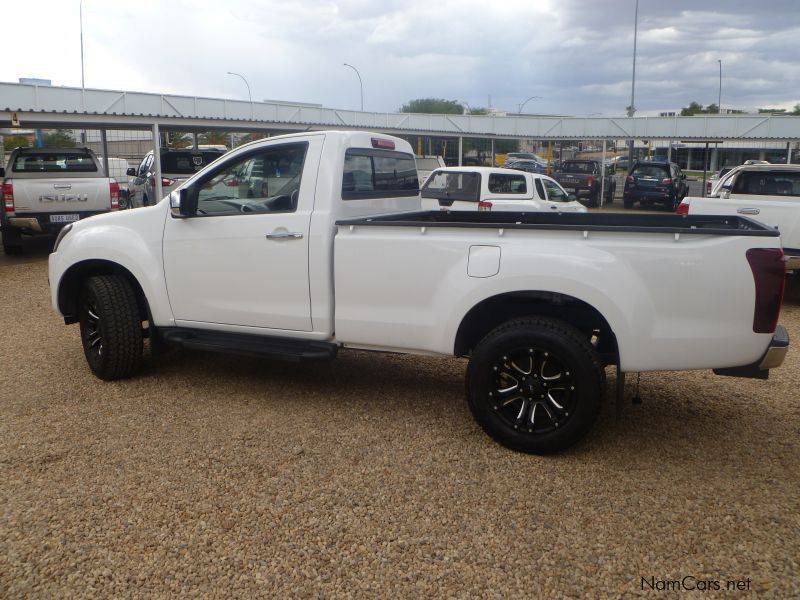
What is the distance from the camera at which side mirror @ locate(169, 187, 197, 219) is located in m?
5.14

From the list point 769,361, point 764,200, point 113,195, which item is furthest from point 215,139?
point 769,361

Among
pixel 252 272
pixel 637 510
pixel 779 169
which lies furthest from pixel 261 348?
pixel 779 169

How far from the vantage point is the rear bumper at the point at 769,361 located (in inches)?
156

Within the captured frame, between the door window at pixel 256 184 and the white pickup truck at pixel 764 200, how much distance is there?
5.33 meters

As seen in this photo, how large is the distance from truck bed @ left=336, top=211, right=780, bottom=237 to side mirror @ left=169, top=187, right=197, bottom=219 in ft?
4.07

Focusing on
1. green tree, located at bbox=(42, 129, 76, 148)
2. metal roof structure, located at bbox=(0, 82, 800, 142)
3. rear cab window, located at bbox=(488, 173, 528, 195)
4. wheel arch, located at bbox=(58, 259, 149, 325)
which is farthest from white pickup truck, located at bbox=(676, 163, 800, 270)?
green tree, located at bbox=(42, 129, 76, 148)

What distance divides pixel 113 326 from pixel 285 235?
1.70 m

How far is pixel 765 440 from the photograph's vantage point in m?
4.62

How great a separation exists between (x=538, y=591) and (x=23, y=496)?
2.74 meters

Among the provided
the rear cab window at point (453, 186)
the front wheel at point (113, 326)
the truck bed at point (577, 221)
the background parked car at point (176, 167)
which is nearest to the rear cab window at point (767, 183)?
the rear cab window at point (453, 186)

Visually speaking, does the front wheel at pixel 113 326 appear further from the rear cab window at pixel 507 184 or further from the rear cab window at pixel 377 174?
the rear cab window at pixel 507 184

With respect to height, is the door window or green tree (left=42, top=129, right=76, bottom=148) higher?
green tree (left=42, top=129, right=76, bottom=148)

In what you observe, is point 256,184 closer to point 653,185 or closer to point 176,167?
point 176,167

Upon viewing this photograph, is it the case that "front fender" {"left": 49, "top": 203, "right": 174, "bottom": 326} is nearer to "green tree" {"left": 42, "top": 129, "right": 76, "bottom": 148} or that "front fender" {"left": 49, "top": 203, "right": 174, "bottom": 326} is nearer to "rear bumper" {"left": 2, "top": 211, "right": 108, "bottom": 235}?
"rear bumper" {"left": 2, "top": 211, "right": 108, "bottom": 235}
